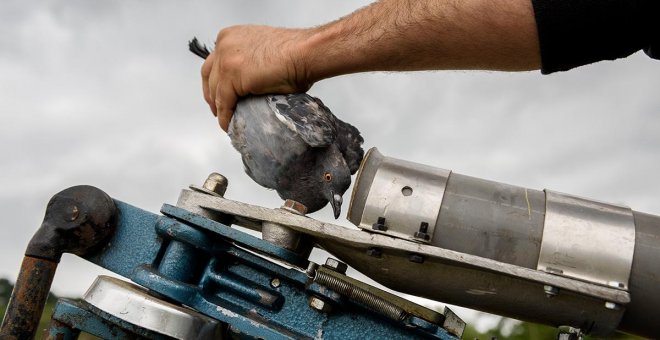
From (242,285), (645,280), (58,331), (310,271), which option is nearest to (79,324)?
(58,331)

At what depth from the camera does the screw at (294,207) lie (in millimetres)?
2425

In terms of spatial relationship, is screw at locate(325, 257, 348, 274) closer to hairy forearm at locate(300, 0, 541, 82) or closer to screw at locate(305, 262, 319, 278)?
screw at locate(305, 262, 319, 278)

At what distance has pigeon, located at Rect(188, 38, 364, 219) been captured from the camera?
7.96ft

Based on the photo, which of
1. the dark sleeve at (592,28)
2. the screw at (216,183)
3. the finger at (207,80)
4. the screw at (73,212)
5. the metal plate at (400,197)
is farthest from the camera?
the finger at (207,80)

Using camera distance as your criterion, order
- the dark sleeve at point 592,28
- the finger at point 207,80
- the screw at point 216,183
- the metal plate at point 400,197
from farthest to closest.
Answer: the finger at point 207,80 < the screw at point 216,183 < the metal plate at point 400,197 < the dark sleeve at point 592,28

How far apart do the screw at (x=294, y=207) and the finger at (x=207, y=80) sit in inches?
20.8

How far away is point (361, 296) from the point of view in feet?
7.75

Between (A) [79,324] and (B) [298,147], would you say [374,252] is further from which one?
(A) [79,324]

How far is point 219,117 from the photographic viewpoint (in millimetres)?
2682

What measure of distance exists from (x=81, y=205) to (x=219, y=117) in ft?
1.82

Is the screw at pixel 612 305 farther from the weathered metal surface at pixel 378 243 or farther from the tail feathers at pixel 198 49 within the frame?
the tail feathers at pixel 198 49

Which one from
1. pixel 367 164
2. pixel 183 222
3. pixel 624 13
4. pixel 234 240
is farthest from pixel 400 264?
pixel 624 13

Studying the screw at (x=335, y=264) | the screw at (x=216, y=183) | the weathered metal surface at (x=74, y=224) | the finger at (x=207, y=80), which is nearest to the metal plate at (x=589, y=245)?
the screw at (x=335, y=264)

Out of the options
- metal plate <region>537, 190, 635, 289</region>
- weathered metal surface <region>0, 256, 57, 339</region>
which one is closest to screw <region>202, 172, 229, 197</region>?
weathered metal surface <region>0, 256, 57, 339</region>
